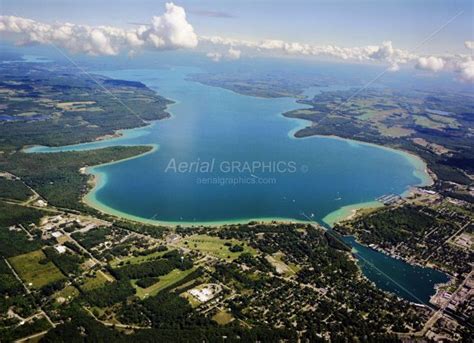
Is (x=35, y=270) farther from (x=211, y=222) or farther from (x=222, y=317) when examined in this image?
(x=211, y=222)

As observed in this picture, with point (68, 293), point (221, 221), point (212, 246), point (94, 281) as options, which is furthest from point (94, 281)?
point (221, 221)

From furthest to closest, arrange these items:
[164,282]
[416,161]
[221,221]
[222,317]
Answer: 1. [416,161]
2. [221,221]
3. [164,282]
4. [222,317]

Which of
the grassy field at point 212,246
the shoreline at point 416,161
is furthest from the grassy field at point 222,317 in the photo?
the shoreline at point 416,161

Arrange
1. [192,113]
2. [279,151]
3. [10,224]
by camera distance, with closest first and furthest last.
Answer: [10,224], [279,151], [192,113]

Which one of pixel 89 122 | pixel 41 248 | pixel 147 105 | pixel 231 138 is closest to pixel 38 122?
pixel 89 122

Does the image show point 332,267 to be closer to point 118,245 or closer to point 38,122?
point 118,245

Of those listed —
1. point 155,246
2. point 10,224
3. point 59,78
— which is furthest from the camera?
point 59,78
